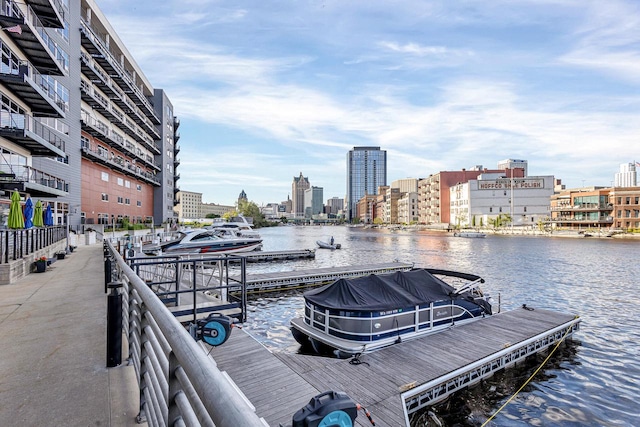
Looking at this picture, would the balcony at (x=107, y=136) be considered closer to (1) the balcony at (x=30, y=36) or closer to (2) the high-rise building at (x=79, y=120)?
(2) the high-rise building at (x=79, y=120)

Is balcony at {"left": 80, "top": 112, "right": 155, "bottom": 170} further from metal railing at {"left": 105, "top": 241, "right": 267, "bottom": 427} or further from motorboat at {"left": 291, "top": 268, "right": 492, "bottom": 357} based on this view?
metal railing at {"left": 105, "top": 241, "right": 267, "bottom": 427}

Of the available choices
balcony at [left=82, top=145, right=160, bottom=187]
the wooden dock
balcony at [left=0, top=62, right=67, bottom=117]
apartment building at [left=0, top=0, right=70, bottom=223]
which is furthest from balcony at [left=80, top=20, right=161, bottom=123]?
the wooden dock

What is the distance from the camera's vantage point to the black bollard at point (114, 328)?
5.34 meters

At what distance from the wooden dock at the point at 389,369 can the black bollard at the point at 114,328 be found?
10.7 feet

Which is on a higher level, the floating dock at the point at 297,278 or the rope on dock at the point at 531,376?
the floating dock at the point at 297,278

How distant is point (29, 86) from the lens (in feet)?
89.2

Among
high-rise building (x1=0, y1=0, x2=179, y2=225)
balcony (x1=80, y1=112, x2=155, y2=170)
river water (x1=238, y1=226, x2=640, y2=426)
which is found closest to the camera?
river water (x1=238, y1=226, x2=640, y2=426)

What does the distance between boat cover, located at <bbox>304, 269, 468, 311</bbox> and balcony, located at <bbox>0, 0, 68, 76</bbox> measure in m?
28.4

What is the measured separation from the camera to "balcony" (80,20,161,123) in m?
48.3

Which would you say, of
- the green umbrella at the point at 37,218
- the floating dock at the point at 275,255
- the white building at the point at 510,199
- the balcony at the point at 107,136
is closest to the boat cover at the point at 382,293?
the green umbrella at the point at 37,218

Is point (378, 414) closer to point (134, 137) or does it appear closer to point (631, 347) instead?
point (631, 347)

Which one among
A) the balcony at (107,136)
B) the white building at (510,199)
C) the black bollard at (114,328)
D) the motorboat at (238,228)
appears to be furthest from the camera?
the white building at (510,199)

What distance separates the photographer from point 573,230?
355ft

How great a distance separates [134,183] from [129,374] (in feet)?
235
